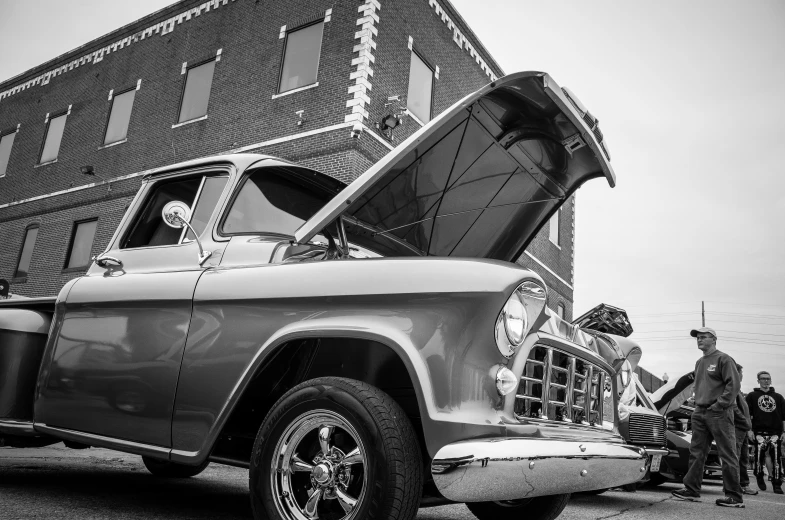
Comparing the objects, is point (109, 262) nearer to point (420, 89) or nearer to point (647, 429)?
point (647, 429)

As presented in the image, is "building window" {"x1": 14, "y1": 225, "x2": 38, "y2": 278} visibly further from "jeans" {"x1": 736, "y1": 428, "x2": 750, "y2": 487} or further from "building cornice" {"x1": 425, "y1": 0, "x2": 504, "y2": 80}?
"jeans" {"x1": 736, "y1": 428, "x2": 750, "y2": 487}

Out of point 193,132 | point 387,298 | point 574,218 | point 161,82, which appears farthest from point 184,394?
point 574,218

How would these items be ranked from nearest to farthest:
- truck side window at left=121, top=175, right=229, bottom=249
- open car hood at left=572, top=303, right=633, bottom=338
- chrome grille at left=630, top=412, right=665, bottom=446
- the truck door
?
1. the truck door
2. truck side window at left=121, top=175, right=229, bottom=249
3. chrome grille at left=630, top=412, right=665, bottom=446
4. open car hood at left=572, top=303, right=633, bottom=338

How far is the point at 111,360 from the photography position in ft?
10.5

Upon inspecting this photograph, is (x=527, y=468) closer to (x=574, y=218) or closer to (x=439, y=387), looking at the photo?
(x=439, y=387)

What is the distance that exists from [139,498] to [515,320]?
8.87ft

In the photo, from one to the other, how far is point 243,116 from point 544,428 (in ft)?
45.3

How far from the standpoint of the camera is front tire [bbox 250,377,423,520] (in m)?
2.16

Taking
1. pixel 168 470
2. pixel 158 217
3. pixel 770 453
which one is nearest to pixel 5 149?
→ pixel 168 470

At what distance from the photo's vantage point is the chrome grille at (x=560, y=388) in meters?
2.53

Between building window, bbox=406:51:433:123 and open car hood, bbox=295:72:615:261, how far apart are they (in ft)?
36.6

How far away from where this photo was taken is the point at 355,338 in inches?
98.9

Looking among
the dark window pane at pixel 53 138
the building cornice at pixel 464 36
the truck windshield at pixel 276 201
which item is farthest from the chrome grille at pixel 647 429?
the dark window pane at pixel 53 138

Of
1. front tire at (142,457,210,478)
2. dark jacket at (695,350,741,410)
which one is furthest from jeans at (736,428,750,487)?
front tire at (142,457,210,478)
